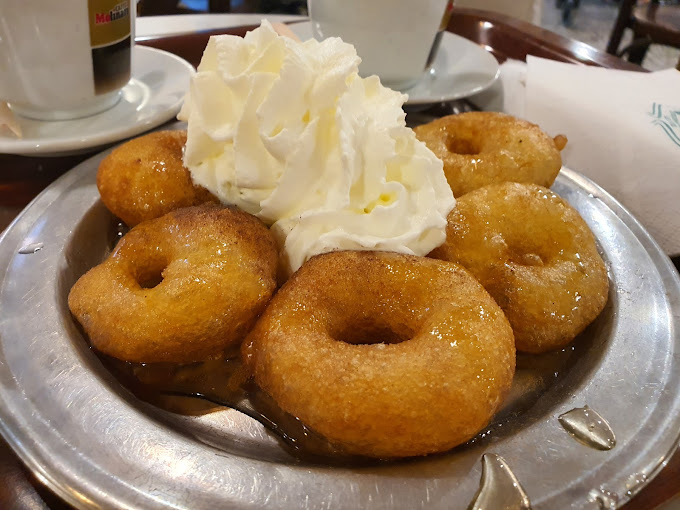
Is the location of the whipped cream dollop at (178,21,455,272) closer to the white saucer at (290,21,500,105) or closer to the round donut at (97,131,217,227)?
the round donut at (97,131,217,227)

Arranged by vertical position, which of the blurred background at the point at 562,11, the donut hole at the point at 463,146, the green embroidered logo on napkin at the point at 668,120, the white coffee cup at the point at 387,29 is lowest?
the blurred background at the point at 562,11

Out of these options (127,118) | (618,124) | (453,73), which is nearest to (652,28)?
(453,73)

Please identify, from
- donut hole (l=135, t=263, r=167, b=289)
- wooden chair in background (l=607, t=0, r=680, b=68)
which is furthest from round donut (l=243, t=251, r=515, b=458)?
wooden chair in background (l=607, t=0, r=680, b=68)

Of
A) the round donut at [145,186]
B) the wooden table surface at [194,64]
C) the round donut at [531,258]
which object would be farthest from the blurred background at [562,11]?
the round donut at [531,258]

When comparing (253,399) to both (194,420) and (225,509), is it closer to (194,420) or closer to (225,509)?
(194,420)

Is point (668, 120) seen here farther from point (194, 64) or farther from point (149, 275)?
point (194, 64)

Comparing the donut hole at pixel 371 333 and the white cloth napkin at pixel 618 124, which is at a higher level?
the white cloth napkin at pixel 618 124

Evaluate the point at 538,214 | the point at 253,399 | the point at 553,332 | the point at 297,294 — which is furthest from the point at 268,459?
the point at 538,214

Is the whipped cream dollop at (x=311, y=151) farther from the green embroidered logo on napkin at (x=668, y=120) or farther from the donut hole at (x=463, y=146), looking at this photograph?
the green embroidered logo on napkin at (x=668, y=120)
